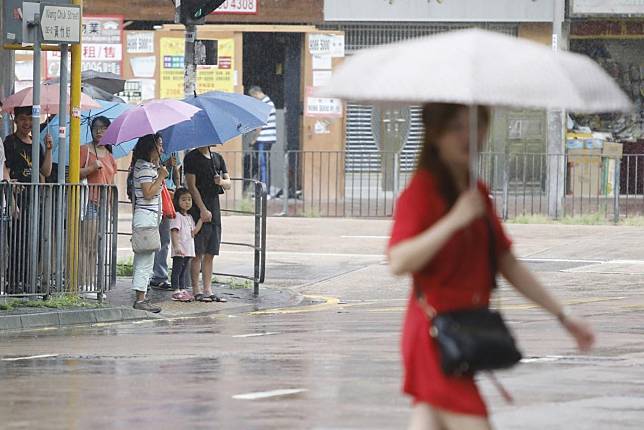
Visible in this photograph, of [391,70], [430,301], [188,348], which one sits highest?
[391,70]

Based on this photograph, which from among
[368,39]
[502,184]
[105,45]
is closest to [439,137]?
[502,184]

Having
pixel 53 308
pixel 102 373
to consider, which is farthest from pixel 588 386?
pixel 53 308

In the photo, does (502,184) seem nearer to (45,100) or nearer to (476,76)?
(45,100)

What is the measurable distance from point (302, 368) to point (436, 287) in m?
5.39

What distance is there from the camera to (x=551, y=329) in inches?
514

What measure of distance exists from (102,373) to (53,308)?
4.11m

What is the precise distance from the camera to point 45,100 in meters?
16.1

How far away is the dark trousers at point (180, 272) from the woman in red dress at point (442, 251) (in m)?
10.9

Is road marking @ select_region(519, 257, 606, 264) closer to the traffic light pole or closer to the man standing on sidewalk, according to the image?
the traffic light pole

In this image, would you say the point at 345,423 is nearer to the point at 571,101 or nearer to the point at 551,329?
the point at 571,101

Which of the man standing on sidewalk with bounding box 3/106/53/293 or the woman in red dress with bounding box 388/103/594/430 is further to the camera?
the man standing on sidewalk with bounding box 3/106/53/293

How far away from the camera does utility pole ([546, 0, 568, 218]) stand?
84.7ft

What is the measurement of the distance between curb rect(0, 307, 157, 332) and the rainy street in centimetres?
33

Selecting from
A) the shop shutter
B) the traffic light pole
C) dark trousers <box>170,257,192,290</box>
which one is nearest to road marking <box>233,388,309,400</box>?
dark trousers <box>170,257,192,290</box>
